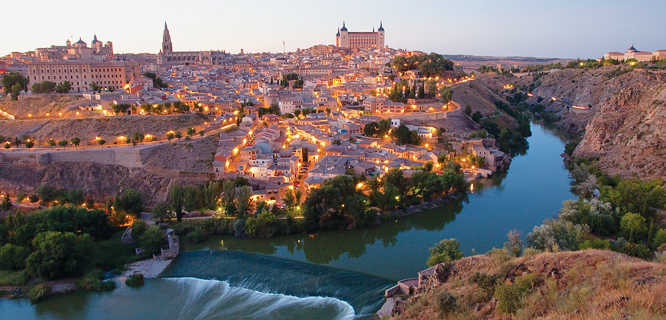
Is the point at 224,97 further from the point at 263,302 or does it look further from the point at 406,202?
the point at 263,302

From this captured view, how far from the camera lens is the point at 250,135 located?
18391 mm

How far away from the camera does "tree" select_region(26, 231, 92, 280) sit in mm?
9250

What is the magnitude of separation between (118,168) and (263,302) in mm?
9246

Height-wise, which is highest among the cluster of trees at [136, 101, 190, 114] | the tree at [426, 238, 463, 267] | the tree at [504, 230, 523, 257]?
the cluster of trees at [136, 101, 190, 114]

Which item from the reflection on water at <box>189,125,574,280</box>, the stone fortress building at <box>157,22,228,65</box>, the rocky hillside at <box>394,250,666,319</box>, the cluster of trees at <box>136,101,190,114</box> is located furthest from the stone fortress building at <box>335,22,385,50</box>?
the rocky hillside at <box>394,250,666,319</box>

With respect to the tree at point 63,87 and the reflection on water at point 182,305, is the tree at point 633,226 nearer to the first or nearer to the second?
the reflection on water at point 182,305

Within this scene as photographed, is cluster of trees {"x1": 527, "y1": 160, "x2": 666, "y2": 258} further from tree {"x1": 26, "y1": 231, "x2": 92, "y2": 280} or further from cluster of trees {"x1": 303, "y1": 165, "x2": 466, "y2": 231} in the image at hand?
tree {"x1": 26, "y1": 231, "x2": 92, "y2": 280}

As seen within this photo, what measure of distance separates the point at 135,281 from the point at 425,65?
25920mm

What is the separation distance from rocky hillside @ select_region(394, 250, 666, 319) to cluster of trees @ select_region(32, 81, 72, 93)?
21614mm

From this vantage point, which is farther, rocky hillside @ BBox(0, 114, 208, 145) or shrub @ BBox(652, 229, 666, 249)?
rocky hillside @ BBox(0, 114, 208, 145)

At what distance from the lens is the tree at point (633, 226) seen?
9977 mm

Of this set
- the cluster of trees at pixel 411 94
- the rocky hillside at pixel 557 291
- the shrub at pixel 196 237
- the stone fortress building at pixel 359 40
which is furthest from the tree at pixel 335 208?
the stone fortress building at pixel 359 40

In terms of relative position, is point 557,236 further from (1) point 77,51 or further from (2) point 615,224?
(1) point 77,51

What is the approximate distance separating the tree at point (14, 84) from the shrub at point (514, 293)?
73.8ft
